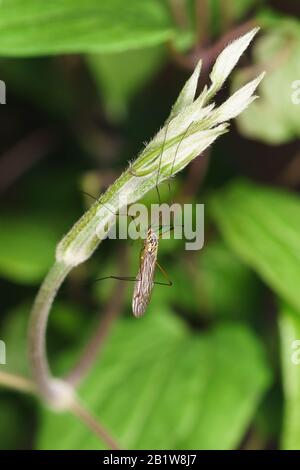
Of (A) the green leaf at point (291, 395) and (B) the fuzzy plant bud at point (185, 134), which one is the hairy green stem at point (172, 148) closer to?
(B) the fuzzy plant bud at point (185, 134)

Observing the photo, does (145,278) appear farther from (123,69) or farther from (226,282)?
(123,69)

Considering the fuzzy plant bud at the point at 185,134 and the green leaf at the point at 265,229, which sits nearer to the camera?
the fuzzy plant bud at the point at 185,134

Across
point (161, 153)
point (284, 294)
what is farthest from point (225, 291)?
point (161, 153)

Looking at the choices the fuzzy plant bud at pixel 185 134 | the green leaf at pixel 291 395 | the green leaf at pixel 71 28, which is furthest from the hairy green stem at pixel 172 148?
the green leaf at pixel 291 395

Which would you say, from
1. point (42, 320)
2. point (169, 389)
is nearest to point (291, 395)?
point (169, 389)

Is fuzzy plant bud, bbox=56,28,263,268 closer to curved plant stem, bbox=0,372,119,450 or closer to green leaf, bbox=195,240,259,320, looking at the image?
curved plant stem, bbox=0,372,119,450
